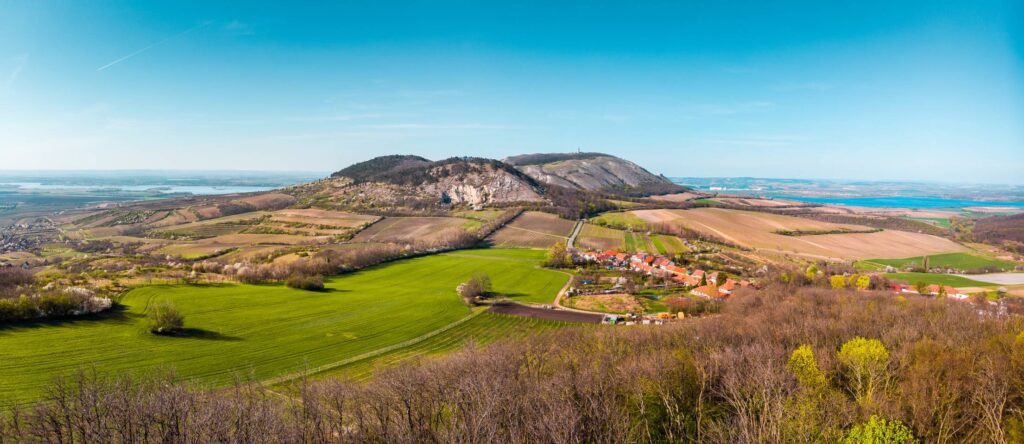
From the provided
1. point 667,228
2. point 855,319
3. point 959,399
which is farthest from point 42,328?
point 667,228

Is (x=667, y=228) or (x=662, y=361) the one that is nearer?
(x=662, y=361)

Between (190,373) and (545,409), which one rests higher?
(545,409)

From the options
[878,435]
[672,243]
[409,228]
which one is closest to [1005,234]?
[672,243]

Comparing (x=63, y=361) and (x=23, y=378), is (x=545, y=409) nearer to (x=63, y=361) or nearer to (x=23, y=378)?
(x=23, y=378)

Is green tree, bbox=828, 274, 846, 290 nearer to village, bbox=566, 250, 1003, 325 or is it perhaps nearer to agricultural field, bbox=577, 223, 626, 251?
village, bbox=566, 250, 1003, 325

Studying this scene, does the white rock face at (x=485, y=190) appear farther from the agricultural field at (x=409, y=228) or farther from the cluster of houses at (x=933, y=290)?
the cluster of houses at (x=933, y=290)

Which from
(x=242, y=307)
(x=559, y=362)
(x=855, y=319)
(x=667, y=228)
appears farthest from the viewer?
(x=667, y=228)

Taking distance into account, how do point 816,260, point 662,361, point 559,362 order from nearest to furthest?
point 662,361 → point 559,362 → point 816,260
